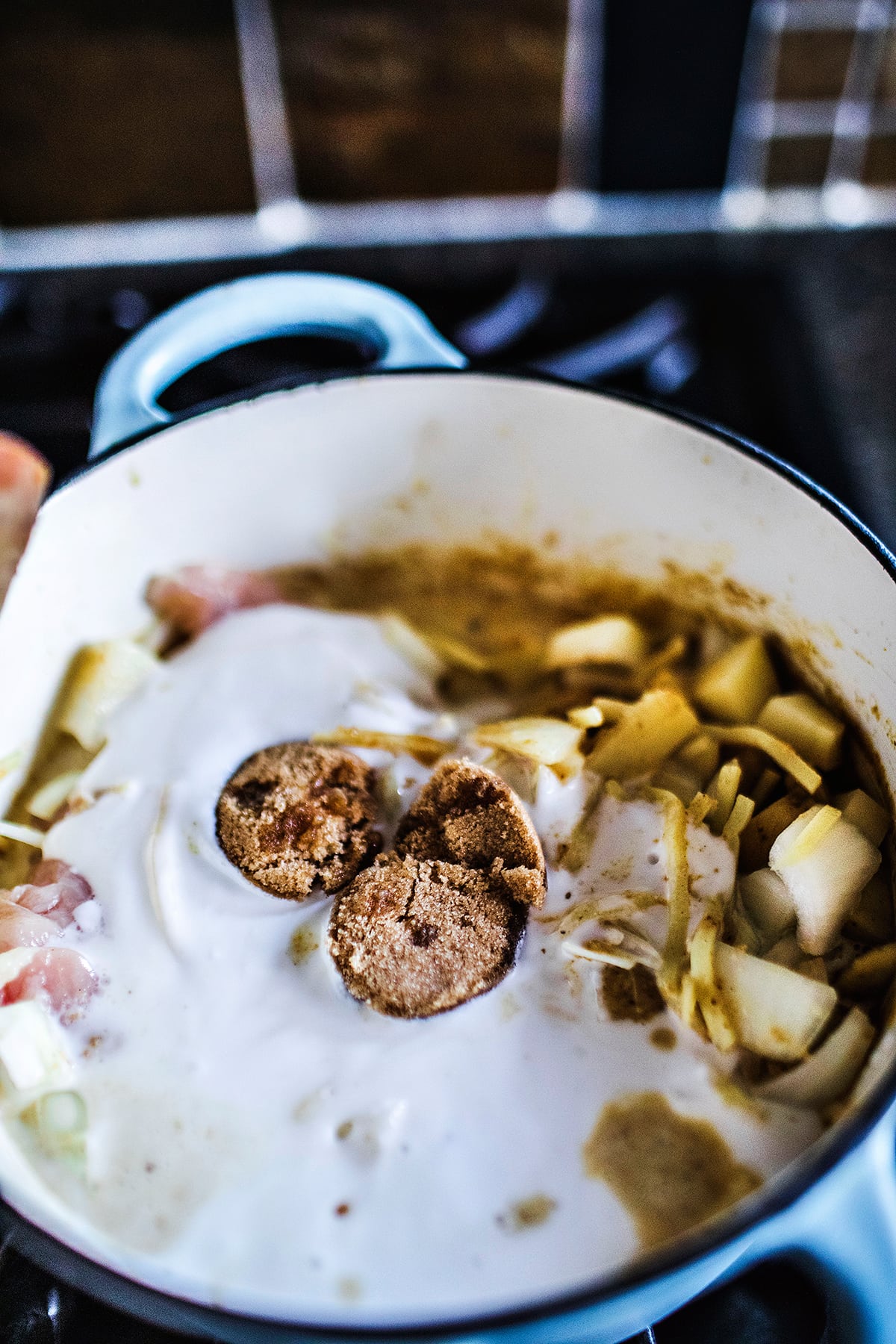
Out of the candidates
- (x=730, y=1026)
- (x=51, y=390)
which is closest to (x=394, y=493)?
(x=51, y=390)

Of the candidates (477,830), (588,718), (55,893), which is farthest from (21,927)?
(588,718)

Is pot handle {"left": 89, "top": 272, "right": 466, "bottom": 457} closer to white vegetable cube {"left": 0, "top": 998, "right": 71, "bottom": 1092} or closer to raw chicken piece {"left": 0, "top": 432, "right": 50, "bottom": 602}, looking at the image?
raw chicken piece {"left": 0, "top": 432, "right": 50, "bottom": 602}

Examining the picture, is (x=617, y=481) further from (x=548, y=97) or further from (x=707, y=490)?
(x=548, y=97)

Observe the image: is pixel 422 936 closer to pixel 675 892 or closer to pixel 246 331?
pixel 675 892

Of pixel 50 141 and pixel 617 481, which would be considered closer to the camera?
pixel 617 481

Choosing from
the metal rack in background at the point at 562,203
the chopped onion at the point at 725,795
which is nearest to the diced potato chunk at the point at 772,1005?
the chopped onion at the point at 725,795

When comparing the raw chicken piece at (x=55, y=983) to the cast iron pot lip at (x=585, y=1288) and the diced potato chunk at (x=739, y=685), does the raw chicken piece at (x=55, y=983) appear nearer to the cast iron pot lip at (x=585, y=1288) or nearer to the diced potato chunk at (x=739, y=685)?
the cast iron pot lip at (x=585, y=1288)

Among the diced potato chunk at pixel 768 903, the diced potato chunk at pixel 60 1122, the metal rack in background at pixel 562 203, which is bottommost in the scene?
the diced potato chunk at pixel 60 1122
